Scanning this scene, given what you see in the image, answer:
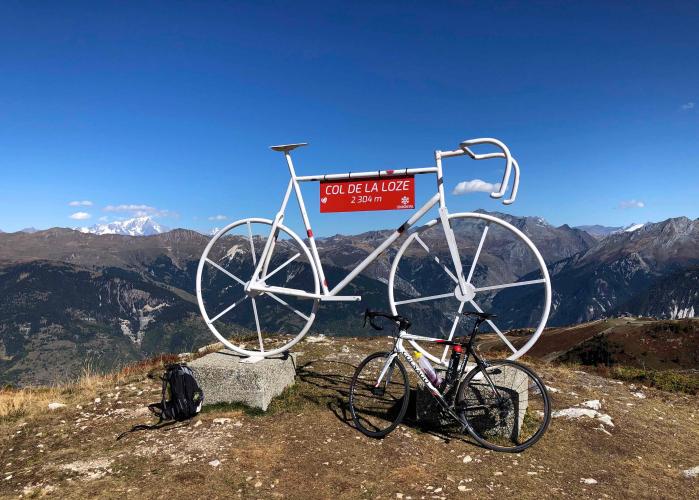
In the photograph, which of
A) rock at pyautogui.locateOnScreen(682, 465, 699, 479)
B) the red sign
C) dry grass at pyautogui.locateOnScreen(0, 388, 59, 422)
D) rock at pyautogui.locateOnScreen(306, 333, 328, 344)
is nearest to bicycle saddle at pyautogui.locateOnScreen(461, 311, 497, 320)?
the red sign

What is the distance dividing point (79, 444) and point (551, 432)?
868 centimetres

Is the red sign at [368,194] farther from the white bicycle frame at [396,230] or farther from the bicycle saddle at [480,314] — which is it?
the bicycle saddle at [480,314]

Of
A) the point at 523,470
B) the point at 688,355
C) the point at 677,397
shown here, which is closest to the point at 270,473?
the point at 523,470

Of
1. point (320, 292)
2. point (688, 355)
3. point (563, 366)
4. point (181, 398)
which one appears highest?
point (320, 292)

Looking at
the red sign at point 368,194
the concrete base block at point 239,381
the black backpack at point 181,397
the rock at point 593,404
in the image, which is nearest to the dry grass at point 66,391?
the black backpack at point 181,397

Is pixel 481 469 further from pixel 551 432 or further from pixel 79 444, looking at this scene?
pixel 79 444

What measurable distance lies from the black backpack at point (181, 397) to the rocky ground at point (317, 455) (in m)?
0.28

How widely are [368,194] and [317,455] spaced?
4920 mm

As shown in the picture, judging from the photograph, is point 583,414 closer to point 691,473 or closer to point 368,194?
point 691,473

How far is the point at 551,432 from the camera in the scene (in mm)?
8273

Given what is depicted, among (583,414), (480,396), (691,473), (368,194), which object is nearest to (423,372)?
(480,396)

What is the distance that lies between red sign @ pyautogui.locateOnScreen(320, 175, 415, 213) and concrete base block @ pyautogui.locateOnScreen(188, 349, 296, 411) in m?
3.69

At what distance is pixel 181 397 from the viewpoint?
29.5 feet

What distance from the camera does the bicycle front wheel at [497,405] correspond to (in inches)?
294
